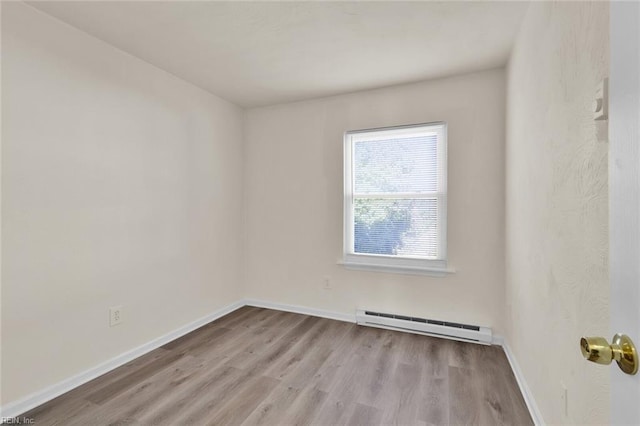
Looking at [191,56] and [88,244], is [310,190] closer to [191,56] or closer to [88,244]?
[191,56]

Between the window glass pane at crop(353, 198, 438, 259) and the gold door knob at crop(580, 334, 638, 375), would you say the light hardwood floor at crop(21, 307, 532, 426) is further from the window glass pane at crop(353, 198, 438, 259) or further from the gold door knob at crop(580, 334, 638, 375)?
the gold door knob at crop(580, 334, 638, 375)

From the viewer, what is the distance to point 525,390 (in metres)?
1.89

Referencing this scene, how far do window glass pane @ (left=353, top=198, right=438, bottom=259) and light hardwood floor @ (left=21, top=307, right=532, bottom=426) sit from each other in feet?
2.73

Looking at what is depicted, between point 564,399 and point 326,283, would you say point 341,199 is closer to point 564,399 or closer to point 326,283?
point 326,283

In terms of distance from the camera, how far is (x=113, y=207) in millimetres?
2297

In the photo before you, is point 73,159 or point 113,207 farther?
point 113,207

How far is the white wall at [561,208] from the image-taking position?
986 mm

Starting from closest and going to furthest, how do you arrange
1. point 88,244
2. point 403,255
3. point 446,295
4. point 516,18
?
point 516,18 < point 88,244 < point 446,295 < point 403,255

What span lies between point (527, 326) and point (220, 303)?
9.47 feet

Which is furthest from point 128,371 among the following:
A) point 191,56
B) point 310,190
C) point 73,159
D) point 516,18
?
point 516,18

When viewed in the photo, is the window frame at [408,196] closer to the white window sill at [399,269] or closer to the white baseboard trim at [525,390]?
the white window sill at [399,269]

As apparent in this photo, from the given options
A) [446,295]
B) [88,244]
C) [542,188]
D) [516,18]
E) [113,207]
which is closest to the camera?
[542,188]

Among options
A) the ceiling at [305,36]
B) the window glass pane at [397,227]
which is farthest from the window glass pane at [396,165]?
the ceiling at [305,36]

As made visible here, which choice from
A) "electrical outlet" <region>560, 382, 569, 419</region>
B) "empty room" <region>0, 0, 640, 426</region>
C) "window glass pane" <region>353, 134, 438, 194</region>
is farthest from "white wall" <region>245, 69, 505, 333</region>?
"electrical outlet" <region>560, 382, 569, 419</region>
